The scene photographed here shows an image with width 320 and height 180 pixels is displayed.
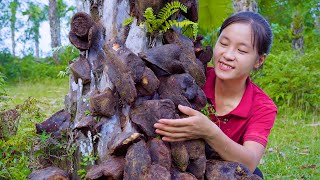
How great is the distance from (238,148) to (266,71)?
6.29 m

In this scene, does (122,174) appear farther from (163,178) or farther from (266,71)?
(266,71)

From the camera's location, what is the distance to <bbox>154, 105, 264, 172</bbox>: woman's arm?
177cm

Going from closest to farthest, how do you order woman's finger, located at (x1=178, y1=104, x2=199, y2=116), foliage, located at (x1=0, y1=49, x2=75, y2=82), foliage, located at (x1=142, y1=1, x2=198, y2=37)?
woman's finger, located at (x1=178, y1=104, x2=199, y2=116) < foliage, located at (x1=142, y1=1, x2=198, y2=37) < foliage, located at (x1=0, y1=49, x2=75, y2=82)

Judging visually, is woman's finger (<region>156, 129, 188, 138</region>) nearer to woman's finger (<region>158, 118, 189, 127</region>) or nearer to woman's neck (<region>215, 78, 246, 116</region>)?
woman's finger (<region>158, 118, 189, 127</region>)

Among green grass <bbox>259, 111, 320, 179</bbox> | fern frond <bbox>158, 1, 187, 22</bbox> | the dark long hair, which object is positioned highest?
fern frond <bbox>158, 1, 187, 22</bbox>

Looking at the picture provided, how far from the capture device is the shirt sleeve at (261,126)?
2.23 meters

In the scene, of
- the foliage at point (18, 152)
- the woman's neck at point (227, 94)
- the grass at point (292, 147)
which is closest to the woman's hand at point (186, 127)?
the woman's neck at point (227, 94)

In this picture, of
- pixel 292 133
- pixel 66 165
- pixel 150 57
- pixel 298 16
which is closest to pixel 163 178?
pixel 150 57

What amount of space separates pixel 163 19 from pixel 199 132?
1.93 feet

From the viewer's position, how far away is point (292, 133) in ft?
18.7

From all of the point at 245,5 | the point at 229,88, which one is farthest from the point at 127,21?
the point at 245,5

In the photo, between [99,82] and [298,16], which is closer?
[99,82]

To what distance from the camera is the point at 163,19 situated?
78.1 inches

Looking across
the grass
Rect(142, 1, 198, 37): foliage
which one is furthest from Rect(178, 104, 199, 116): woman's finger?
the grass
